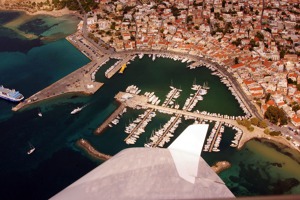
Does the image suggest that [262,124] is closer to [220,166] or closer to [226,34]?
[220,166]

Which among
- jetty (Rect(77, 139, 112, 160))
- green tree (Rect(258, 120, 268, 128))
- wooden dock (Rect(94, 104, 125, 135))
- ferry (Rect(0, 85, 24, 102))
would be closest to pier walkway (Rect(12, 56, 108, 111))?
ferry (Rect(0, 85, 24, 102))

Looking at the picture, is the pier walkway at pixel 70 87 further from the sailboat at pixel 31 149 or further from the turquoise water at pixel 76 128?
the sailboat at pixel 31 149

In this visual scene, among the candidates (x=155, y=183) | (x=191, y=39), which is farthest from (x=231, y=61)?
(x=155, y=183)

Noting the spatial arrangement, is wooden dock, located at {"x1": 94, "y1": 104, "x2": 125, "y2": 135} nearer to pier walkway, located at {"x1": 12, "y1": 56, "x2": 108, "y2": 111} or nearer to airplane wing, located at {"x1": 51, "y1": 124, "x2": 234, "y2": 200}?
pier walkway, located at {"x1": 12, "y1": 56, "x2": 108, "y2": 111}

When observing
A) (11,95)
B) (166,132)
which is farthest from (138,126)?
(11,95)

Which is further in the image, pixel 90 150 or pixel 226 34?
pixel 226 34
